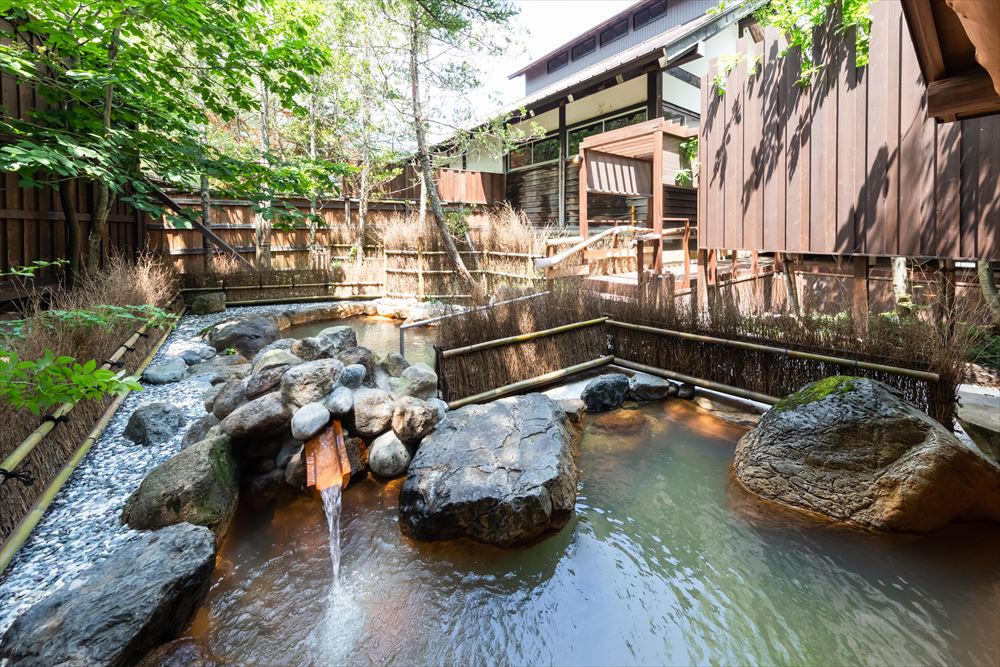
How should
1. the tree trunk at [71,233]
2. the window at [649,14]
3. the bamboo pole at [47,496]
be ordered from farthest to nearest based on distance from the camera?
the window at [649,14] < the tree trunk at [71,233] < the bamboo pole at [47,496]

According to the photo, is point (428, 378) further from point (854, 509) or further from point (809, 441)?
point (854, 509)

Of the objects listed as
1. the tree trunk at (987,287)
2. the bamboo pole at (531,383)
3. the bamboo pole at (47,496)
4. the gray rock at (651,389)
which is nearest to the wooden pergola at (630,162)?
the bamboo pole at (531,383)

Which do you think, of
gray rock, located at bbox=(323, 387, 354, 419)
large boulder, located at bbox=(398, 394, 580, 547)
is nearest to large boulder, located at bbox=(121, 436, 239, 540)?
gray rock, located at bbox=(323, 387, 354, 419)

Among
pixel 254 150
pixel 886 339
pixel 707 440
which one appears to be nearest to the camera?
pixel 886 339

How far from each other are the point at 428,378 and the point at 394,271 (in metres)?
7.50

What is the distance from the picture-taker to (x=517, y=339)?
527 centimetres

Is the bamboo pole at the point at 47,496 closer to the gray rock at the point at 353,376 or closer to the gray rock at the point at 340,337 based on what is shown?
the gray rock at the point at 353,376

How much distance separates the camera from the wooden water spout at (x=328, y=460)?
3637 mm

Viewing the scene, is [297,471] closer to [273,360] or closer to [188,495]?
[188,495]

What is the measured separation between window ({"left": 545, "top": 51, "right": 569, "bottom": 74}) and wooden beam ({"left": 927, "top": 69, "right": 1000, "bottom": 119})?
1753cm

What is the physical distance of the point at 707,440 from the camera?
4520 mm

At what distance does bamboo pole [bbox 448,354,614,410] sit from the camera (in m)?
4.91

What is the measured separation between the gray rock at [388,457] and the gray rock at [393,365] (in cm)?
149

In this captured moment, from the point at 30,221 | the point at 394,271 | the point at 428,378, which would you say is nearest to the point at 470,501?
the point at 428,378
